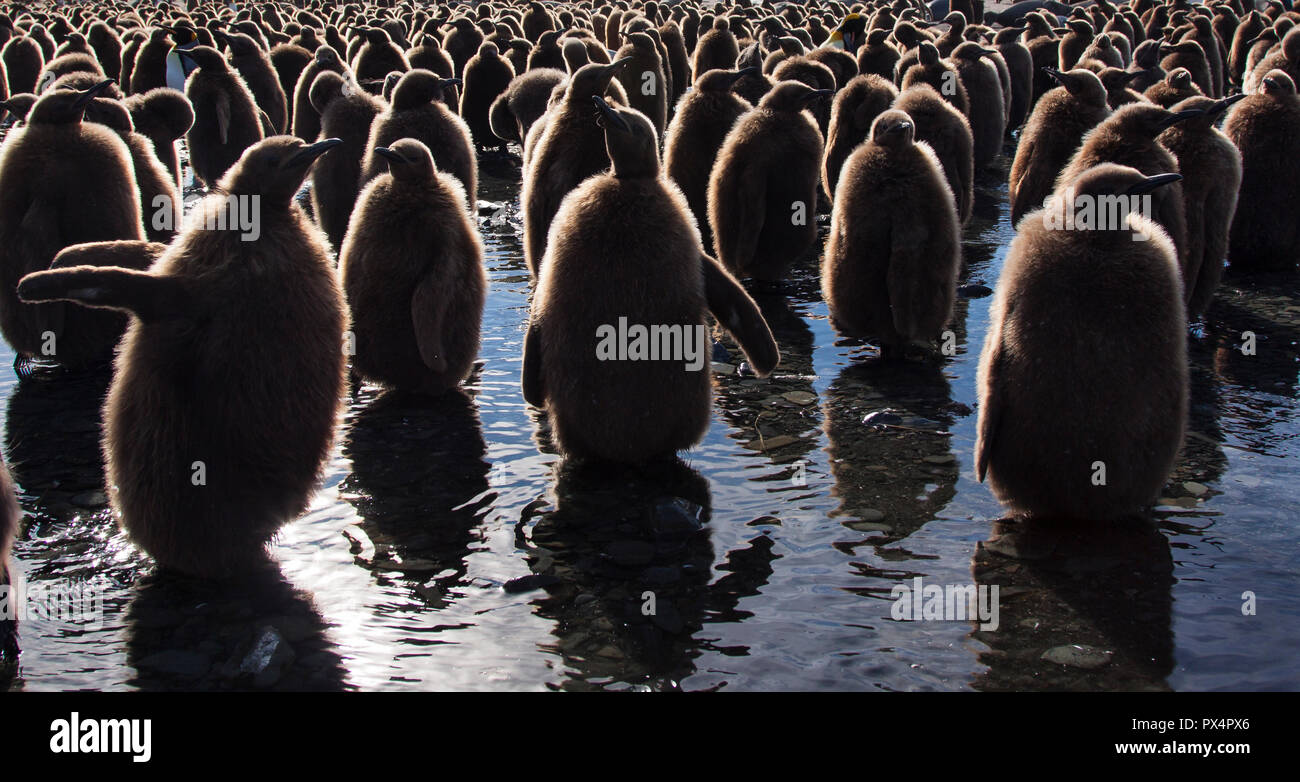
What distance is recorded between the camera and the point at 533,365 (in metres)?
4.62

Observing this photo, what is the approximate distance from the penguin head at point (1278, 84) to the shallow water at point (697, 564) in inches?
117

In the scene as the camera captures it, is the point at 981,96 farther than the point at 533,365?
Yes

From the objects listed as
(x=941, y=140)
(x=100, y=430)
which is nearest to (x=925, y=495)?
(x=100, y=430)

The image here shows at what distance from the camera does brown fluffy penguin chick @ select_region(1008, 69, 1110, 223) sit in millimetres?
7035

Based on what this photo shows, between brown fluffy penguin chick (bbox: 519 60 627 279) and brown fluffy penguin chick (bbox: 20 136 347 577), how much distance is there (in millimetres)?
2257

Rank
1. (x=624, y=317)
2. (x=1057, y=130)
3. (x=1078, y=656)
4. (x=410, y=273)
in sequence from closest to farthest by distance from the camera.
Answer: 1. (x=1078, y=656)
2. (x=624, y=317)
3. (x=410, y=273)
4. (x=1057, y=130)

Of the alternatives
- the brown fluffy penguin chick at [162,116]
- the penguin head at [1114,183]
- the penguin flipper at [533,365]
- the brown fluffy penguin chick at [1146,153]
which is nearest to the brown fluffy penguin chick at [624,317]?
the penguin flipper at [533,365]

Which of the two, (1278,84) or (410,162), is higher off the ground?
(1278,84)

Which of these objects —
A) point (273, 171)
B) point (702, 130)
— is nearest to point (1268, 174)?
point (702, 130)

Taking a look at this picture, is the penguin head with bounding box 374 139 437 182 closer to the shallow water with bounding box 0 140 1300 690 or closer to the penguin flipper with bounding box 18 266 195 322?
the shallow water with bounding box 0 140 1300 690

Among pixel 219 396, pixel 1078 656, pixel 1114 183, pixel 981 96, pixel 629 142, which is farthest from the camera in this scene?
pixel 981 96

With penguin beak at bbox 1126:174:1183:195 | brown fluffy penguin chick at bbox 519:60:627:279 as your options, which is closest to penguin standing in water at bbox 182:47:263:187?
brown fluffy penguin chick at bbox 519:60:627:279

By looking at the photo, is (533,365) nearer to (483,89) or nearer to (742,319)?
(742,319)

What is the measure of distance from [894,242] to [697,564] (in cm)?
248
